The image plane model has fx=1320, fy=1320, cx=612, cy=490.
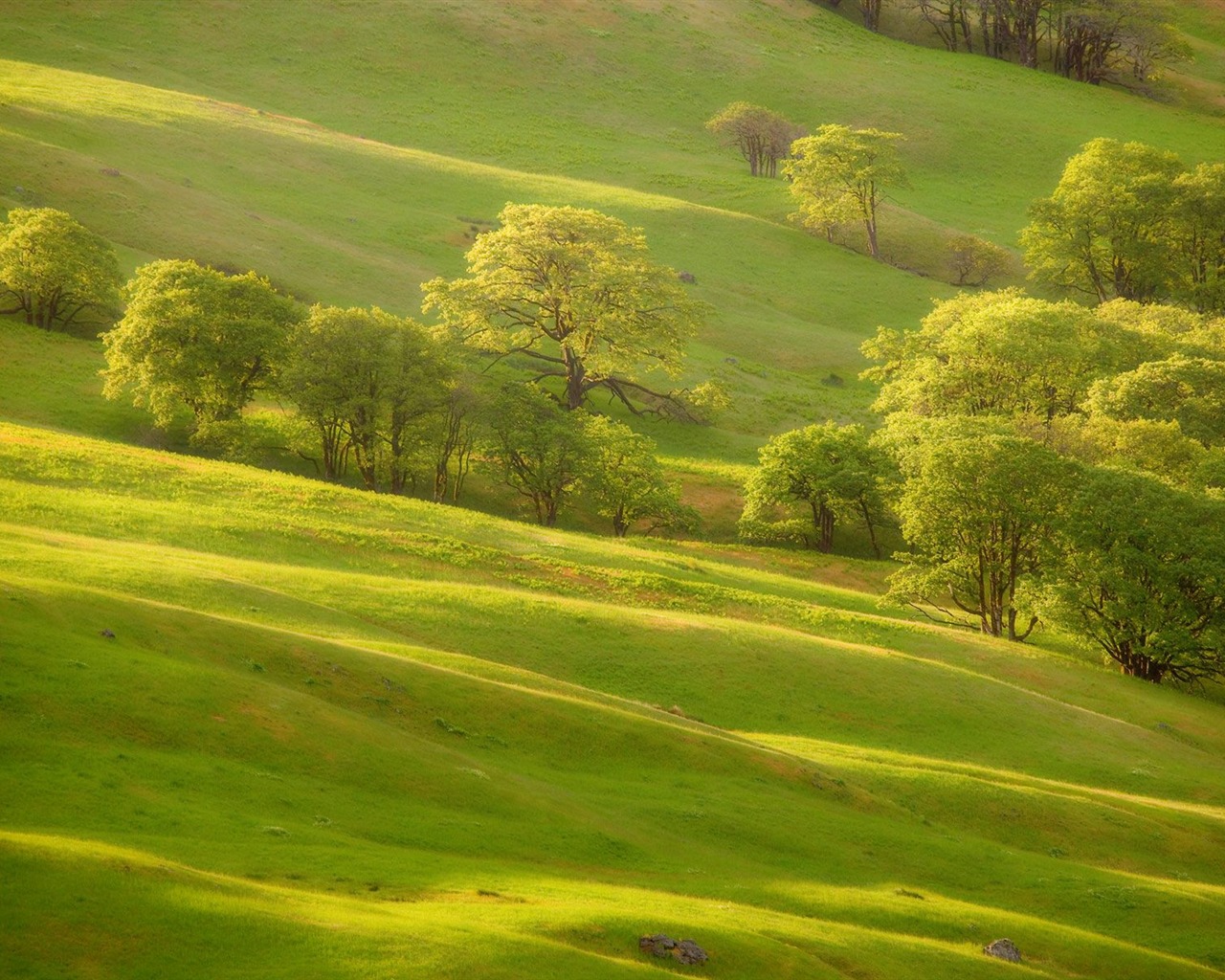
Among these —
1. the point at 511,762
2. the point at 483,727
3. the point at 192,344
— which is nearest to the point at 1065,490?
the point at 483,727

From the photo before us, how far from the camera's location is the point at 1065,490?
193 ft

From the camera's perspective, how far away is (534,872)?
2508 cm

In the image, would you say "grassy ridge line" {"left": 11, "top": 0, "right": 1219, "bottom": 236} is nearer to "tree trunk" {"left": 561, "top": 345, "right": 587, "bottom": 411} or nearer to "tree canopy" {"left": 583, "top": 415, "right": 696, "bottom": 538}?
"tree trunk" {"left": 561, "top": 345, "right": 587, "bottom": 411}

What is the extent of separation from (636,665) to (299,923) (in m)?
25.0

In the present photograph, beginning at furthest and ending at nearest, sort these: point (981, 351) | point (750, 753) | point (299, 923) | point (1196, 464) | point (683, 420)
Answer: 1. point (683, 420)
2. point (981, 351)
3. point (1196, 464)
4. point (750, 753)
5. point (299, 923)

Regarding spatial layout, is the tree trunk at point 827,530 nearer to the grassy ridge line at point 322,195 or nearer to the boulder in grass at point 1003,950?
the grassy ridge line at point 322,195

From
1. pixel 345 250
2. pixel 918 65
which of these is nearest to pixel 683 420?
pixel 345 250

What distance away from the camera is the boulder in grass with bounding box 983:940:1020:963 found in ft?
90.7

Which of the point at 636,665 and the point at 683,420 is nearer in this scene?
the point at 636,665

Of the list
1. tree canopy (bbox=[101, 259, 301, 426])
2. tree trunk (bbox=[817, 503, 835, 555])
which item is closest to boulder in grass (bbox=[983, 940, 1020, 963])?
tree trunk (bbox=[817, 503, 835, 555])

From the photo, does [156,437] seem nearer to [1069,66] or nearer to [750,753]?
[750,753]

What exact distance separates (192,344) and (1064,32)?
149526 millimetres

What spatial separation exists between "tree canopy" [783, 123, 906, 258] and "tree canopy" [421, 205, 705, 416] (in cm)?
4502

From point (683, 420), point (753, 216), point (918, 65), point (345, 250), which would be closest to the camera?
point (683, 420)
